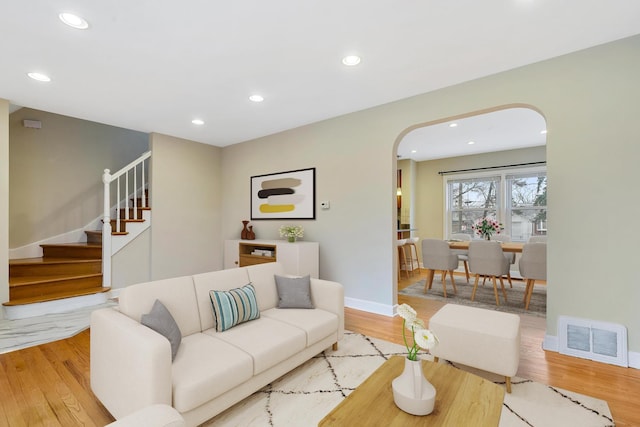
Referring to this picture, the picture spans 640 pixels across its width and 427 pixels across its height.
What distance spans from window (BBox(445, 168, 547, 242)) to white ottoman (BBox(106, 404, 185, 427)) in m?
6.76

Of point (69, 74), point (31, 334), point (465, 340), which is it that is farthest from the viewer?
point (31, 334)

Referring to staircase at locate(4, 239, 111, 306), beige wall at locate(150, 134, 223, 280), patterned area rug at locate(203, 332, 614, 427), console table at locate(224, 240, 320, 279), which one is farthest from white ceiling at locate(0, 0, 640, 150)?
patterned area rug at locate(203, 332, 614, 427)

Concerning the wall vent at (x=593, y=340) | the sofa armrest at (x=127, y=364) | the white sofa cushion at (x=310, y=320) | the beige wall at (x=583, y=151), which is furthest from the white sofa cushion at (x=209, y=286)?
the wall vent at (x=593, y=340)

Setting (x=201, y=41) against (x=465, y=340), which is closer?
(x=465, y=340)

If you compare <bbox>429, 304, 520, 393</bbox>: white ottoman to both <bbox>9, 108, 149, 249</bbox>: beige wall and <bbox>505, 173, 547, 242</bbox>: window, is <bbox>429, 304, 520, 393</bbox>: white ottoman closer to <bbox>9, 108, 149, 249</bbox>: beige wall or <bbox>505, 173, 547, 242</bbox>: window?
<bbox>505, 173, 547, 242</bbox>: window

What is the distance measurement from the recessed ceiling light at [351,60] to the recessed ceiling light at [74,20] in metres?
1.95

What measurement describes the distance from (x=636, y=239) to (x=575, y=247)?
0.38 m

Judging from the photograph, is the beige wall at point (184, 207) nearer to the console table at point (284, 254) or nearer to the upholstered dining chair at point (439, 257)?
the console table at point (284, 254)

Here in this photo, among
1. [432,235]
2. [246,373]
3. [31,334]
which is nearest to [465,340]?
[246,373]

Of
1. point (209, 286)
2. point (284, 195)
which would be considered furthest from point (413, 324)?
point (284, 195)

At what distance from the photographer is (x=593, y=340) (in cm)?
Result: 248

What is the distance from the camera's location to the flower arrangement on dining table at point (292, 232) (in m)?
4.27

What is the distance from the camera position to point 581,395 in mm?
2029

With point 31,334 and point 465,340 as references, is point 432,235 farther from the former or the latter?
point 31,334
